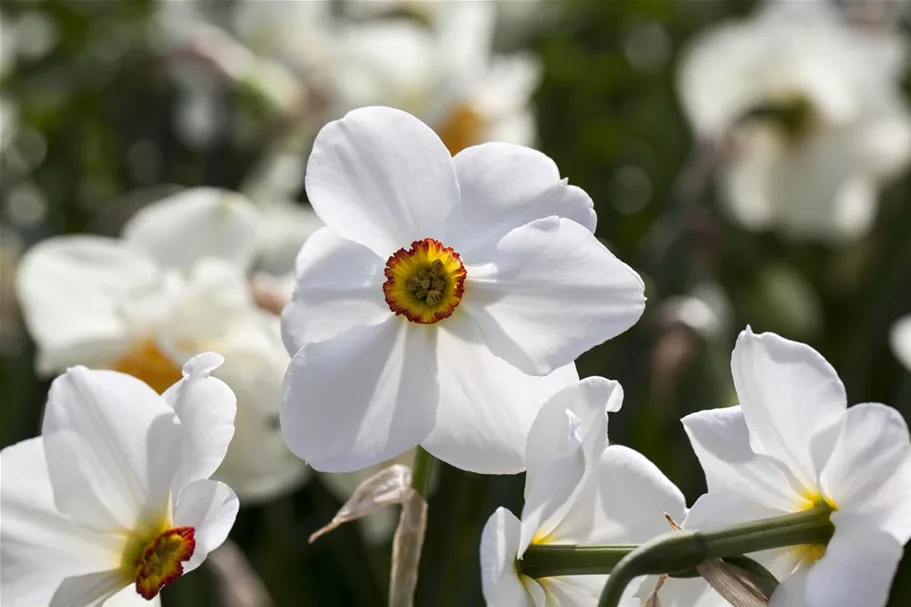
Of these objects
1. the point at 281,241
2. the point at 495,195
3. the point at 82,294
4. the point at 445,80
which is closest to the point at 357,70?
the point at 445,80

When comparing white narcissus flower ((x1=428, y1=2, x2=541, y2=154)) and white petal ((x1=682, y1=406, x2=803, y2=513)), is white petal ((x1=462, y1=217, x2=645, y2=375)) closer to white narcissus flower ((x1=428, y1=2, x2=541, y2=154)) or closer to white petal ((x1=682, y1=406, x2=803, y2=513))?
white petal ((x1=682, y1=406, x2=803, y2=513))

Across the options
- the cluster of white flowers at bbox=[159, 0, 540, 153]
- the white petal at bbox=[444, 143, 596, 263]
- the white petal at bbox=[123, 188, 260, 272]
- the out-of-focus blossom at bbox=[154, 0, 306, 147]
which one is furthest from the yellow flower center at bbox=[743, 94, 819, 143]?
the white petal at bbox=[444, 143, 596, 263]

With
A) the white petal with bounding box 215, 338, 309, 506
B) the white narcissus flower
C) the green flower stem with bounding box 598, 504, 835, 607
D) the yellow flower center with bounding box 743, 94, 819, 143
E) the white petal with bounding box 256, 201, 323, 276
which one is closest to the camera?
the green flower stem with bounding box 598, 504, 835, 607

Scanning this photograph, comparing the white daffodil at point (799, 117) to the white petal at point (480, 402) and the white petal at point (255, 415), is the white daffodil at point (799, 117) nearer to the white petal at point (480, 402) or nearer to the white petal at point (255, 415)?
the white petal at point (255, 415)

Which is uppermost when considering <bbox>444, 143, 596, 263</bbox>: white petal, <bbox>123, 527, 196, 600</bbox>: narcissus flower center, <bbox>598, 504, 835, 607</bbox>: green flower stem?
<bbox>444, 143, 596, 263</bbox>: white petal

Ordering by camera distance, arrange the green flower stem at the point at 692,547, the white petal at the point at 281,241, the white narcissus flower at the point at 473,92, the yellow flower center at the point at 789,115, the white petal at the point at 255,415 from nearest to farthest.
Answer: the green flower stem at the point at 692,547
the white petal at the point at 255,415
the white petal at the point at 281,241
the white narcissus flower at the point at 473,92
the yellow flower center at the point at 789,115

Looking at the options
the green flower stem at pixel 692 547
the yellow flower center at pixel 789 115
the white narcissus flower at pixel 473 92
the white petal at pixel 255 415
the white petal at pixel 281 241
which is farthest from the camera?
the yellow flower center at pixel 789 115

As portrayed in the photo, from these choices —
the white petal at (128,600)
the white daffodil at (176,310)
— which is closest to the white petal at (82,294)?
the white daffodil at (176,310)
